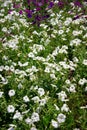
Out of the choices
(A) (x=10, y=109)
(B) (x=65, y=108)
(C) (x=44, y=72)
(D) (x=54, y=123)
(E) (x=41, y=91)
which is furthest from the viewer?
(C) (x=44, y=72)

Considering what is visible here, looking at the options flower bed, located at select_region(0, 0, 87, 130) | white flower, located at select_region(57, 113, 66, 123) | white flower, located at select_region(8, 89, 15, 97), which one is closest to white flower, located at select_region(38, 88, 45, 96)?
flower bed, located at select_region(0, 0, 87, 130)

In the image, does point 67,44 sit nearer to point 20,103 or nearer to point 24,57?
point 24,57

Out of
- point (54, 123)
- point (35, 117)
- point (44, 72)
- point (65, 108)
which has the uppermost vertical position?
point (44, 72)

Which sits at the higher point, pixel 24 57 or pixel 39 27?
pixel 39 27

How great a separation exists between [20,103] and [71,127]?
0.96m

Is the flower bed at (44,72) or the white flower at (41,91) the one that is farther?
the white flower at (41,91)

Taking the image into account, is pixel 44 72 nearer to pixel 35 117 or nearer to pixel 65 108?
pixel 65 108

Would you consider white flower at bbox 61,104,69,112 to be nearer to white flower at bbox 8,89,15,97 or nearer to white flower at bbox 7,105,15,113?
white flower at bbox 7,105,15,113

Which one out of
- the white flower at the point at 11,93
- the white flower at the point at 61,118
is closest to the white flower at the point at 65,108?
the white flower at the point at 61,118

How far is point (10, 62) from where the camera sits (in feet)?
23.1

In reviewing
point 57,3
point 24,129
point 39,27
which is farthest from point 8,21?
point 24,129

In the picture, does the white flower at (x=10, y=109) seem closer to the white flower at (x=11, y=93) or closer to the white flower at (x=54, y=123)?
the white flower at (x=11, y=93)

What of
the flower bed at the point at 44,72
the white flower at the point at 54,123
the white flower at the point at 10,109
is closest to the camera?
the white flower at the point at 54,123

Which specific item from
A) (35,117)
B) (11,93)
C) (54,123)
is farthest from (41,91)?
(54,123)
